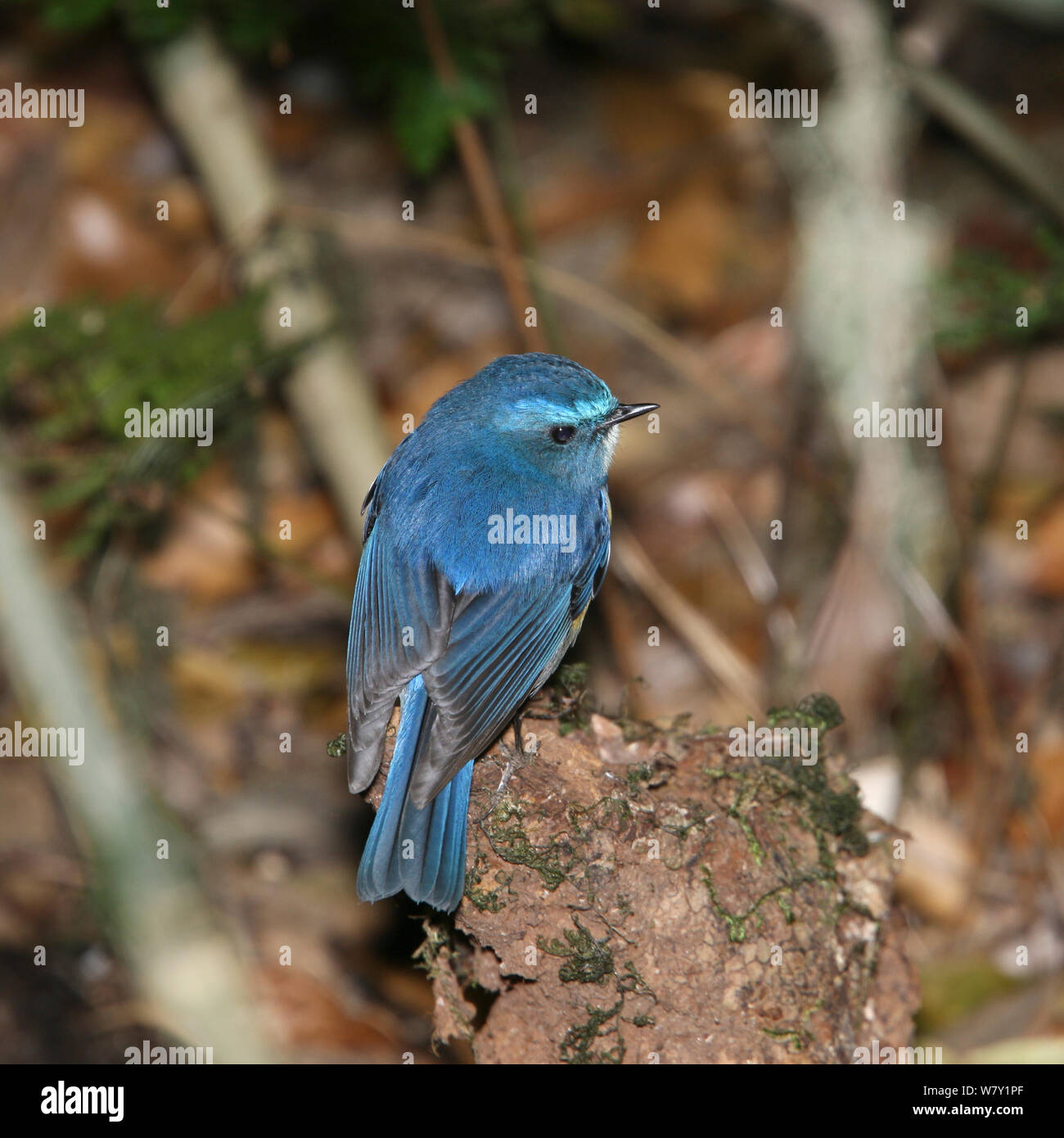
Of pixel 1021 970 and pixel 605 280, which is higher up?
pixel 605 280

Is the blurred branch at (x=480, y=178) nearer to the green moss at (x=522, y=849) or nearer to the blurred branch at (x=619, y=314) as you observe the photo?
the blurred branch at (x=619, y=314)

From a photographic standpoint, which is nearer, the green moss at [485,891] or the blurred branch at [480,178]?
the green moss at [485,891]

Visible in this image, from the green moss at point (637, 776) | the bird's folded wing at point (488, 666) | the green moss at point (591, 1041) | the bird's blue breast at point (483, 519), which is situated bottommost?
the green moss at point (591, 1041)

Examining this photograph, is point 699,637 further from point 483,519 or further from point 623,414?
point 483,519

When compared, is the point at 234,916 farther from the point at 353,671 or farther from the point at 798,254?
the point at 798,254

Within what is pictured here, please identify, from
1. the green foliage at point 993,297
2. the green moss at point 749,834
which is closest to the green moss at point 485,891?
the green moss at point 749,834

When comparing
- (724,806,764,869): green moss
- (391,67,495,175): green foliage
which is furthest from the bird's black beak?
(391,67,495,175): green foliage

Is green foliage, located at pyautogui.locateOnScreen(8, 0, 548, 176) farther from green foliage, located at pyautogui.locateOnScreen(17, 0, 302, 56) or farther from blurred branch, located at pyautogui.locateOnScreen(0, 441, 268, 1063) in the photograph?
blurred branch, located at pyautogui.locateOnScreen(0, 441, 268, 1063)
